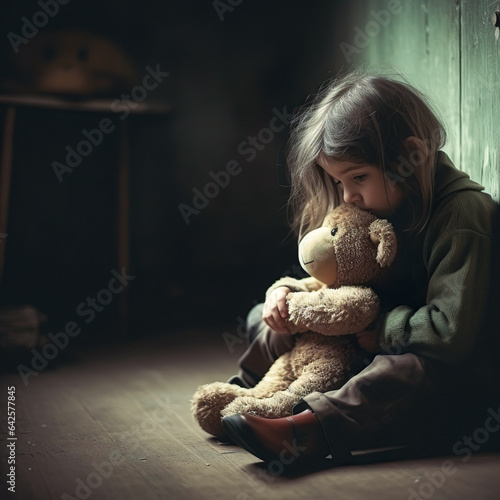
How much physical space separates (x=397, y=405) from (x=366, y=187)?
333 mm

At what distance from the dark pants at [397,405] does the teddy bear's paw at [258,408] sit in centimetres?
4

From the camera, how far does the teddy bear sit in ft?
3.35

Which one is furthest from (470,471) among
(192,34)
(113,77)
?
(192,34)

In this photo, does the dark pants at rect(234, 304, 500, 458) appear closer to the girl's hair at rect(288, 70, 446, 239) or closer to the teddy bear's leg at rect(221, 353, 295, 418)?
the teddy bear's leg at rect(221, 353, 295, 418)

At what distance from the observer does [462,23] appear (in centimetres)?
125

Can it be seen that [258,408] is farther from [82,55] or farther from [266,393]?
[82,55]

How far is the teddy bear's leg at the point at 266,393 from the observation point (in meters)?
1.01

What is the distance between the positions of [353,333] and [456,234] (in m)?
0.22

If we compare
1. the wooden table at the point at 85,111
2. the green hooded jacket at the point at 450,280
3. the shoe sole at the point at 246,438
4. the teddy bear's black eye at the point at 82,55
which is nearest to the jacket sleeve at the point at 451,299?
the green hooded jacket at the point at 450,280

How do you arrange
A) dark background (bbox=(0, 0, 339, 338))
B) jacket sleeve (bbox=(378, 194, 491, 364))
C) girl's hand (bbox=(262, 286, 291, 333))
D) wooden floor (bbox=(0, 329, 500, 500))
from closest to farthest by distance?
wooden floor (bbox=(0, 329, 500, 500)), jacket sleeve (bbox=(378, 194, 491, 364)), girl's hand (bbox=(262, 286, 291, 333)), dark background (bbox=(0, 0, 339, 338))

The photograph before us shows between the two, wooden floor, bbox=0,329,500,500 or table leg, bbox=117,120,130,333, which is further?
table leg, bbox=117,120,130,333

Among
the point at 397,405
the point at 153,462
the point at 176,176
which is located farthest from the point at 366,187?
the point at 176,176

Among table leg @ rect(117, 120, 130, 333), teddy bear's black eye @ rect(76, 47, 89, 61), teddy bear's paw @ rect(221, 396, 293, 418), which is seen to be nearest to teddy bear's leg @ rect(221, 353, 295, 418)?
teddy bear's paw @ rect(221, 396, 293, 418)

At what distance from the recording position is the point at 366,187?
3.51 ft
